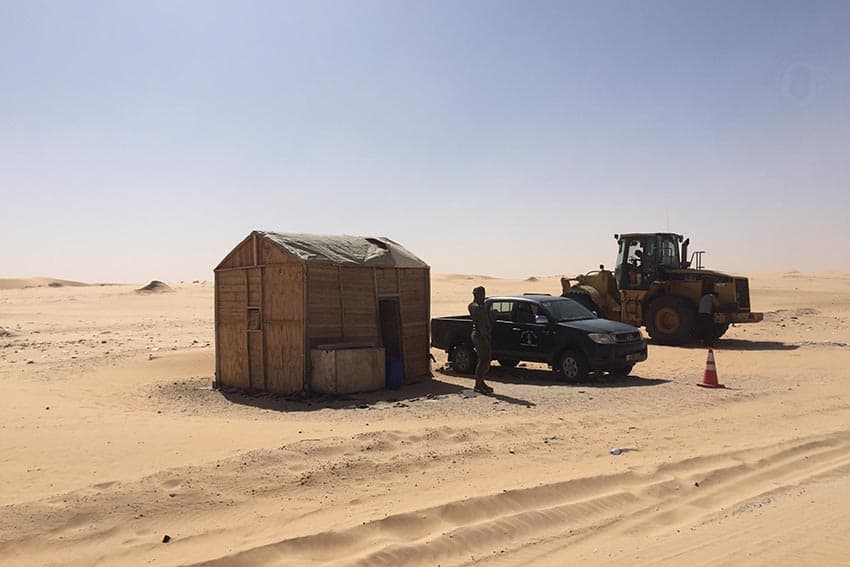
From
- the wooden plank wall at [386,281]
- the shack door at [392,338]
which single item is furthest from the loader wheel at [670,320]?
the wooden plank wall at [386,281]

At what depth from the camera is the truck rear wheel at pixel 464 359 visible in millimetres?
15688

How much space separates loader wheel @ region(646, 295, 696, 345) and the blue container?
986 centimetres

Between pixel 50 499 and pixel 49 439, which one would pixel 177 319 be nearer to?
pixel 49 439

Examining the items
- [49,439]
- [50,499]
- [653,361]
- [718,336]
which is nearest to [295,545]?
[50,499]

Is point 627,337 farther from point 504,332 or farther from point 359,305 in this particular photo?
point 359,305

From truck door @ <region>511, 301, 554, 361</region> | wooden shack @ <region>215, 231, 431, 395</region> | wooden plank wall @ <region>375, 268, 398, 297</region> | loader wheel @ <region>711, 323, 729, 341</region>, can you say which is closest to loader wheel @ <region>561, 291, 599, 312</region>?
loader wheel @ <region>711, 323, 729, 341</region>

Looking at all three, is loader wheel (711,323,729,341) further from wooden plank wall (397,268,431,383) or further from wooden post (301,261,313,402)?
wooden post (301,261,313,402)

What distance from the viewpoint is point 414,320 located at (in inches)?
575

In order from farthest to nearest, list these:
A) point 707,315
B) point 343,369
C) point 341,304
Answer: point 707,315 < point 341,304 < point 343,369

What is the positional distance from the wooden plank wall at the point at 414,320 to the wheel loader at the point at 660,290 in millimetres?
7835

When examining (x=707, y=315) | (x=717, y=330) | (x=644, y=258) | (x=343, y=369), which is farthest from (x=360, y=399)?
(x=717, y=330)

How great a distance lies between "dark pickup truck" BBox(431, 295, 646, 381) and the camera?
1352 cm

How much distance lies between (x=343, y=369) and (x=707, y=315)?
11.9m

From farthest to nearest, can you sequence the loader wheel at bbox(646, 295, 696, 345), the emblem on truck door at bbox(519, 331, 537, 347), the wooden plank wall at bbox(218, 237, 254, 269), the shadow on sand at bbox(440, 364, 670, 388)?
1. the loader wheel at bbox(646, 295, 696, 345)
2. the emblem on truck door at bbox(519, 331, 537, 347)
3. the wooden plank wall at bbox(218, 237, 254, 269)
4. the shadow on sand at bbox(440, 364, 670, 388)
